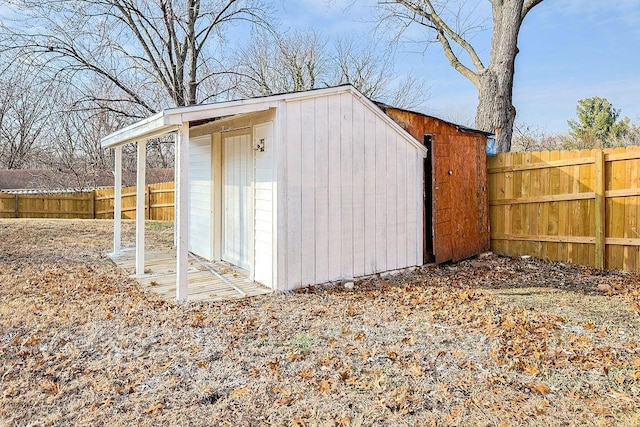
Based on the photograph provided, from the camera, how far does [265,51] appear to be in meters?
18.5

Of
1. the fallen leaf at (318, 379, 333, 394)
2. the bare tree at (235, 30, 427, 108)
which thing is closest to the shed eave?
the fallen leaf at (318, 379, 333, 394)

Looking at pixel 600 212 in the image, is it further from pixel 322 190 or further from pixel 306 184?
pixel 306 184

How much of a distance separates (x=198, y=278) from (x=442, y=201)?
3.69 meters

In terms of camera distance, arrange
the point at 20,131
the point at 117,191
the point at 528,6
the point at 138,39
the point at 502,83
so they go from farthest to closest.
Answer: the point at 20,131
the point at 138,39
the point at 528,6
the point at 502,83
the point at 117,191

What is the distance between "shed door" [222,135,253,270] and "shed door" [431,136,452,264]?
2.72 meters

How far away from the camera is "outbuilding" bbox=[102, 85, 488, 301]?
5.00 meters

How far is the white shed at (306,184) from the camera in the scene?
5.00 m

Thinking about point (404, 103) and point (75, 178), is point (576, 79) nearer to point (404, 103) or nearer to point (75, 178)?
point (404, 103)

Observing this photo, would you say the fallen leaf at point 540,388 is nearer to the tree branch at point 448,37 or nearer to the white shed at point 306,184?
the white shed at point 306,184

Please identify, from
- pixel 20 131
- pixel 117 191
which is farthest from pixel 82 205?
pixel 20 131

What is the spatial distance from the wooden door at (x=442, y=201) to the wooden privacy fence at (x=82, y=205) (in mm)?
10884

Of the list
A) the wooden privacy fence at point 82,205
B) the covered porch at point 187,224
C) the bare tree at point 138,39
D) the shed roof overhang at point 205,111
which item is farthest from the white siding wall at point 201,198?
the wooden privacy fence at point 82,205

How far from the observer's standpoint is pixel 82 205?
16.5 metres

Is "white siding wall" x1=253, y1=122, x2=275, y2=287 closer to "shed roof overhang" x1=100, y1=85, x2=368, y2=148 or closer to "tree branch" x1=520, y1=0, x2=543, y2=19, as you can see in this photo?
"shed roof overhang" x1=100, y1=85, x2=368, y2=148
